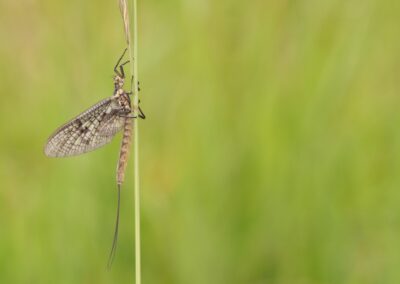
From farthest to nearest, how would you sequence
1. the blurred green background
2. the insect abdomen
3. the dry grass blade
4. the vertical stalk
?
the blurred green background < the insect abdomen < the dry grass blade < the vertical stalk

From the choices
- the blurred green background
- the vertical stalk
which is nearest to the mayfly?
the vertical stalk

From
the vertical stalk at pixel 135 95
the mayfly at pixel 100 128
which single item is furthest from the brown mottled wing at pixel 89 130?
the vertical stalk at pixel 135 95

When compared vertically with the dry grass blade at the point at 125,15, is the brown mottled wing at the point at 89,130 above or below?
below

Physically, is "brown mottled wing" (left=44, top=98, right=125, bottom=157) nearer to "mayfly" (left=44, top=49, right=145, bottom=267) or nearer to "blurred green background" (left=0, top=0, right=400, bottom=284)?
"mayfly" (left=44, top=49, right=145, bottom=267)

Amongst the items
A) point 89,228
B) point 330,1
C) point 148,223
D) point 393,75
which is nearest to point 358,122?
point 393,75

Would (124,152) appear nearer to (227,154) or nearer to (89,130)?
(89,130)

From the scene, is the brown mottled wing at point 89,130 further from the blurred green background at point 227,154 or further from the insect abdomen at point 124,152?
the blurred green background at point 227,154

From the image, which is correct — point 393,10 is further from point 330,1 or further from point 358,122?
point 358,122
